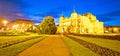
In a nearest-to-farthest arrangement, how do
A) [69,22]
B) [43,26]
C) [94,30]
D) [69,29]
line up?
[43,26] < [69,29] < [69,22] < [94,30]

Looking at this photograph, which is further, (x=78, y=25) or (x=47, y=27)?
(x=78, y=25)

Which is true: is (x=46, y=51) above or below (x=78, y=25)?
below

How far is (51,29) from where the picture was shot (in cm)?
8962

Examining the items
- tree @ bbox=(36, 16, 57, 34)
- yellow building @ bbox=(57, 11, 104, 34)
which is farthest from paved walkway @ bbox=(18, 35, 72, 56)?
yellow building @ bbox=(57, 11, 104, 34)

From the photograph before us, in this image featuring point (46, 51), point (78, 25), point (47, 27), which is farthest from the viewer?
point (78, 25)

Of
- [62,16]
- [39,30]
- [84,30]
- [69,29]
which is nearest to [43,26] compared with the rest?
[39,30]

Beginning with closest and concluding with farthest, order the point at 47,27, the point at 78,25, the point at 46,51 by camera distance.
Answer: the point at 46,51 < the point at 47,27 < the point at 78,25

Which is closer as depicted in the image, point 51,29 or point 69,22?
point 51,29

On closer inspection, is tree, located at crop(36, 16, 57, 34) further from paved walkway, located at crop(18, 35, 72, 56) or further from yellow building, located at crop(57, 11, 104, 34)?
paved walkway, located at crop(18, 35, 72, 56)

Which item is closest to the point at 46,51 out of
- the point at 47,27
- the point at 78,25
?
the point at 47,27

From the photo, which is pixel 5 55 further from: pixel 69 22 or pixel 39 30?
pixel 69 22

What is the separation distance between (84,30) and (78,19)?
10259 millimetres

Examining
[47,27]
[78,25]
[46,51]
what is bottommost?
[46,51]

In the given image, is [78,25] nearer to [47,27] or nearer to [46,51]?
[47,27]
